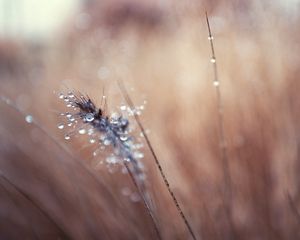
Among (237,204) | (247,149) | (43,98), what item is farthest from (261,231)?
(43,98)

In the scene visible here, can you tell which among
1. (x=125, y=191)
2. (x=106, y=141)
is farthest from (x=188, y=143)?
(x=106, y=141)

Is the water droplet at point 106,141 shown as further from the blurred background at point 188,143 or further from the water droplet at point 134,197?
the water droplet at point 134,197

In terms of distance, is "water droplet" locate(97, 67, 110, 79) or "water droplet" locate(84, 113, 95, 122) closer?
"water droplet" locate(84, 113, 95, 122)

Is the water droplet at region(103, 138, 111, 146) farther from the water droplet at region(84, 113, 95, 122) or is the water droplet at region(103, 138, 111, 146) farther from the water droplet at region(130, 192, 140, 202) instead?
the water droplet at region(130, 192, 140, 202)

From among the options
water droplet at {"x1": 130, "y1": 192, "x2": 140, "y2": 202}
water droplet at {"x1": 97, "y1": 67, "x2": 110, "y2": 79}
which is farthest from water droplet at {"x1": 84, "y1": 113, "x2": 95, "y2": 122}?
water droplet at {"x1": 97, "y1": 67, "x2": 110, "y2": 79}

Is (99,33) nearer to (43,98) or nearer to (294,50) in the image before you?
(43,98)

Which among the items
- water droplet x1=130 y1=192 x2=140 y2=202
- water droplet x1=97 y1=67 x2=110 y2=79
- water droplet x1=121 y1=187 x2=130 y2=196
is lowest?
water droplet x1=130 y1=192 x2=140 y2=202

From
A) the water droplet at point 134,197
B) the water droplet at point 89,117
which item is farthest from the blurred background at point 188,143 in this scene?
the water droplet at point 89,117

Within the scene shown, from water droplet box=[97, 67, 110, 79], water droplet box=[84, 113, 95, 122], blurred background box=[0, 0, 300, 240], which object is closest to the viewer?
water droplet box=[84, 113, 95, 122]

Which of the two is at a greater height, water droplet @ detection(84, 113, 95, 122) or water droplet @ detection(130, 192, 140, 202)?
water droplet @ detection(130, 192, 140, 202)
